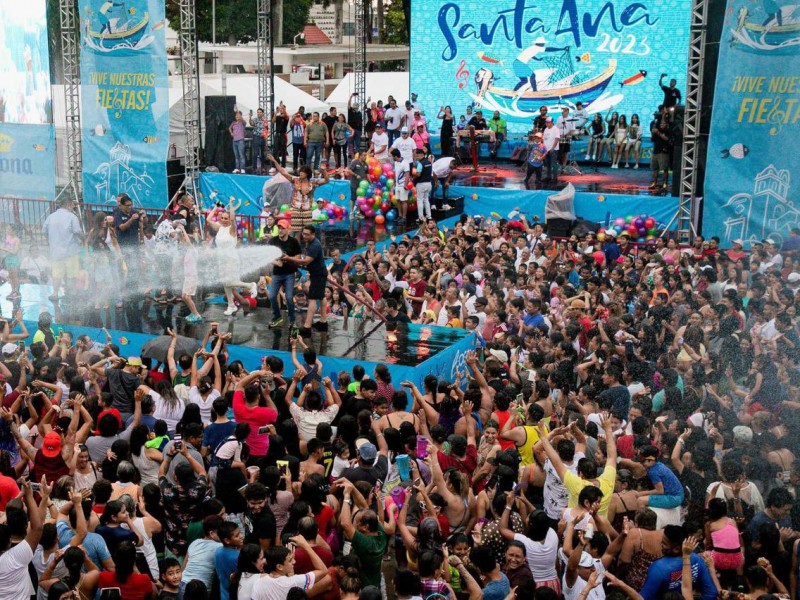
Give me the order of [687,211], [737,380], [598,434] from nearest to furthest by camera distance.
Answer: [598,434] → [737,380] → [687,211]

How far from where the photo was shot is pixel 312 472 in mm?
7707

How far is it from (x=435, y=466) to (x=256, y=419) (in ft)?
7.21

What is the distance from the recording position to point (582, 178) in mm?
24875

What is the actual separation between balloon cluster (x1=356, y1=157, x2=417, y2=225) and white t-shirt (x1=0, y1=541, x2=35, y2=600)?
50.4ft

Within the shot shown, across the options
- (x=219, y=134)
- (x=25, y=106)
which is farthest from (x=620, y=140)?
(x=25, y=106)

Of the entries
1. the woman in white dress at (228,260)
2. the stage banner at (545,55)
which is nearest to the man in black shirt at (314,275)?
the woman in white dress at (228,260)

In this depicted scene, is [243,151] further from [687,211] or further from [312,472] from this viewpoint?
[312,472]

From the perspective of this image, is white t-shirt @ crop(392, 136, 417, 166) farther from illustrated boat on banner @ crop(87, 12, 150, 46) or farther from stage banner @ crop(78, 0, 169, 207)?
illustrated boat on banner @ crop(87, 12, 150, 46)

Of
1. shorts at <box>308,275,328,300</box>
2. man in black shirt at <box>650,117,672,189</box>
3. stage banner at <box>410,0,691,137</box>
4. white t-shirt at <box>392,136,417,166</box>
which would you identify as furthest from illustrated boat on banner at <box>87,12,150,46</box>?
man in black shirt at <box>650,117,672,189</box>

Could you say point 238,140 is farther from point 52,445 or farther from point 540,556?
point 540,556

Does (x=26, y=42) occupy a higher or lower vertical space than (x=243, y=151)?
higher

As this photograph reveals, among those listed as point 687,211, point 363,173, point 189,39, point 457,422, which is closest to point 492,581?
point 457,422

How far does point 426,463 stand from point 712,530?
220cm

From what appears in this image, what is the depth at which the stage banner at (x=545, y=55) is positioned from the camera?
86.4 feet
